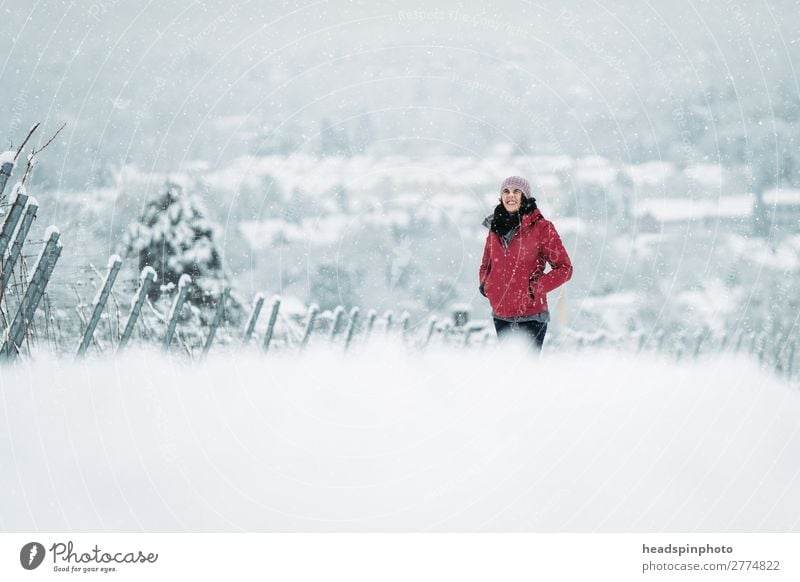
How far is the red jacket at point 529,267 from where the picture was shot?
15.9 ft

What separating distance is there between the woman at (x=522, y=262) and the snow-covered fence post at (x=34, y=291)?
3474 mm

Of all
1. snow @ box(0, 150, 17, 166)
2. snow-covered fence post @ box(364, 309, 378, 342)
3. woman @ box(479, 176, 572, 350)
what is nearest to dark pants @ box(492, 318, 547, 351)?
woman @ box(479, 176, 572, 350)

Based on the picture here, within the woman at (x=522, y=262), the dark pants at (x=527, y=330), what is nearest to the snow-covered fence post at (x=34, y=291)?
the woman at (x=522, y=262)

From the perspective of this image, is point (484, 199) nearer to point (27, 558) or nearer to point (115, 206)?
point (115, 206)

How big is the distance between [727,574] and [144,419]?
4.34 meters

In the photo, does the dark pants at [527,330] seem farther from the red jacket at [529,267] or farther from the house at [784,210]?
the house at [784,210]

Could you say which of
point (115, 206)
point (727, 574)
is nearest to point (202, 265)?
point (115, 206)

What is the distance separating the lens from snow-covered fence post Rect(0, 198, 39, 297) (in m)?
5.12

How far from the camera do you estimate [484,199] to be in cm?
600

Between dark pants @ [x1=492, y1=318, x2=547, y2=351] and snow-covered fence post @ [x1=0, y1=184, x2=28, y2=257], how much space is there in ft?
11.9

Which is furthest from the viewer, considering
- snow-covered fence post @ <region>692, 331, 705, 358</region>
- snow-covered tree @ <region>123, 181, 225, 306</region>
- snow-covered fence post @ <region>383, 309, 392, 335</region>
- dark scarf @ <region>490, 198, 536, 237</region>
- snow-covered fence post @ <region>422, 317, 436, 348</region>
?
snow-covered fence post @ <region>422, 317, 436, 348</region>

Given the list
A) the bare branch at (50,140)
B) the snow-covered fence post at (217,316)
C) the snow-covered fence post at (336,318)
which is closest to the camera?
the bare branch at (50,140)

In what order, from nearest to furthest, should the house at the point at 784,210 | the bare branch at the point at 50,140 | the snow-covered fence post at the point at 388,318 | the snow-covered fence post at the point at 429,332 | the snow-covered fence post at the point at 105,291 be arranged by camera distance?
the bare branch at the point at 50,140, the house at the point at 784,210, the snow-covered fence post at the point at 105,291, the snow-covered fence post at the point at 388,318, the snow-covered fence post at the point at 429,332

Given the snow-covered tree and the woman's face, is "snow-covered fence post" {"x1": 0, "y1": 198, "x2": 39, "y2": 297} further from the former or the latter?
the woman's face
